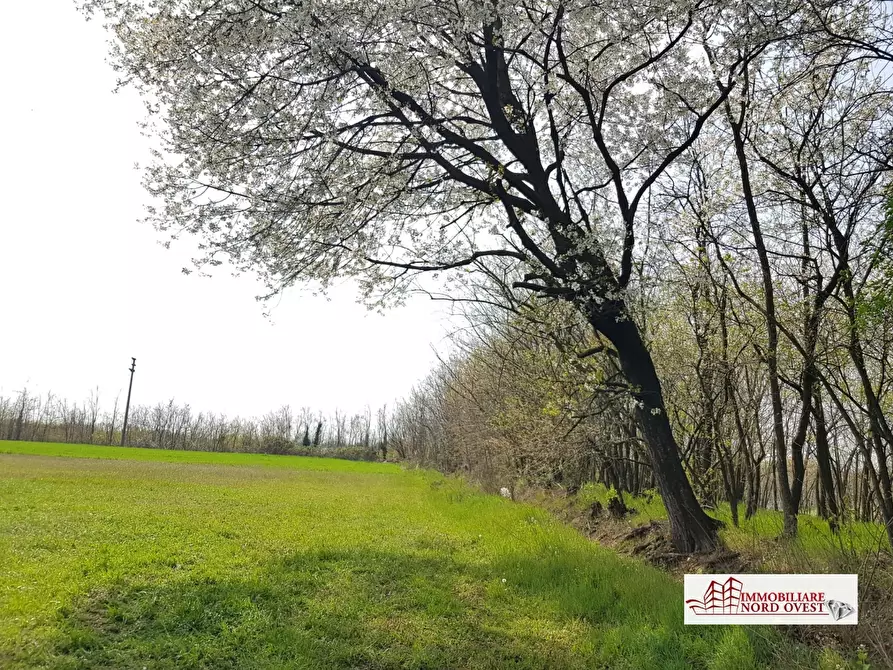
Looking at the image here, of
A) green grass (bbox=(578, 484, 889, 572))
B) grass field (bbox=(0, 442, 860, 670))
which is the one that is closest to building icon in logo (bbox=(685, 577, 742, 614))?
grass field (bbox=(0, 442, 860, 670))

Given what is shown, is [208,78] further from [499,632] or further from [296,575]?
[499,632]

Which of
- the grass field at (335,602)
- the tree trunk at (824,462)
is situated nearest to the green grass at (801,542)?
the tree trunk at (824,462)

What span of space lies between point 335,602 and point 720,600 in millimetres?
3728

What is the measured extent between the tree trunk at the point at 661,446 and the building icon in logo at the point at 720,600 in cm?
200

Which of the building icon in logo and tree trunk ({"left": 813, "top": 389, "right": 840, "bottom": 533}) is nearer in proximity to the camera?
the building icon in logo

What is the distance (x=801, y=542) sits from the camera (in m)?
5.48

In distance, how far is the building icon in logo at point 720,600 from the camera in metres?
4.75

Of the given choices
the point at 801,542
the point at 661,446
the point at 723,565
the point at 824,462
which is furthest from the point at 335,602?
the point at 824,462

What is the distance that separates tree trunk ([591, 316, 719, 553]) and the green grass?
0.40 metres

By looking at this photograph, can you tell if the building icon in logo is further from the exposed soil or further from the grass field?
the exposed soil

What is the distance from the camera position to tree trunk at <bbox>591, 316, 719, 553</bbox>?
7094mm

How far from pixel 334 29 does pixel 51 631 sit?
6062 millimetres

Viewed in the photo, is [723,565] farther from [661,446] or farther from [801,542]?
[661,446]

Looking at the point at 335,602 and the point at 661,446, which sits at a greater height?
the point at 661,446
